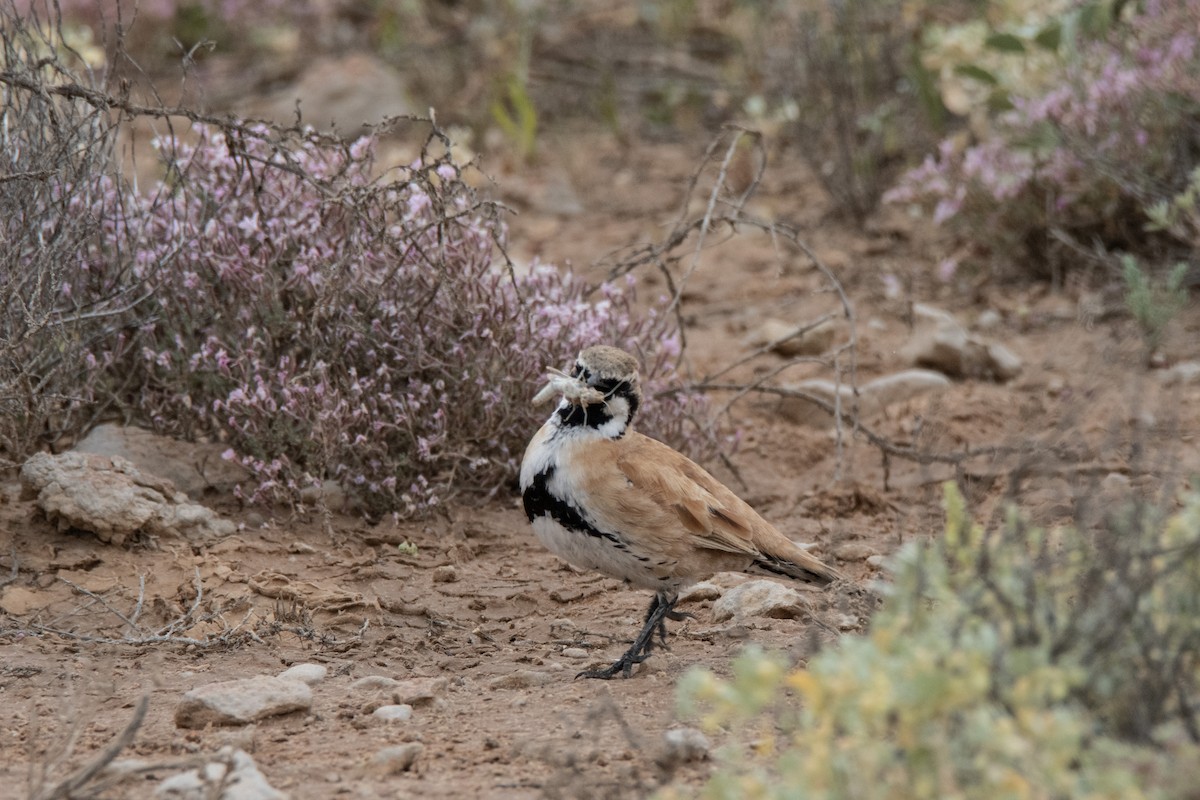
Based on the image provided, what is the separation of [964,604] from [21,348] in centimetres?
351

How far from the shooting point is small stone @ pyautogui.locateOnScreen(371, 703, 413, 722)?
3850 millimetres

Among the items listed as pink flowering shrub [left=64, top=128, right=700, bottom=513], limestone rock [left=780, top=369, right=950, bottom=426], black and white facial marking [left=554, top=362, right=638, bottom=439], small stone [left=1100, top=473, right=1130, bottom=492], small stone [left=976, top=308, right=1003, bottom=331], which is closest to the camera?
black and white facial marking [left=554, top=362, right=638, bottom=439]

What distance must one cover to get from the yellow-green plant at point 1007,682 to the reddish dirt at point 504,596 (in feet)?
0.76

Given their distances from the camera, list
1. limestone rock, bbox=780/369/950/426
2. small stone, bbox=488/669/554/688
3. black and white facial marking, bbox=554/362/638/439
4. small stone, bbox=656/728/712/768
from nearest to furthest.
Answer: small stone, bbox=656/728/712/768, small stone, bbox=488/669/554/688, black and white facial marking, bbox=554/362/638/439, limestone rock, bbox=780/369/950/426

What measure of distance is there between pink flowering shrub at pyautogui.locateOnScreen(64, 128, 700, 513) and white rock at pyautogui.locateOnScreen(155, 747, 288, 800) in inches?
81.9

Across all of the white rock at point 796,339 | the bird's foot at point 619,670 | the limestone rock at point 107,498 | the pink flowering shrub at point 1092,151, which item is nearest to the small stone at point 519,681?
the bird's foot at point 619,670

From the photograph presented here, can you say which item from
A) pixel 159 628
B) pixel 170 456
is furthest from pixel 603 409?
pixel 170 456

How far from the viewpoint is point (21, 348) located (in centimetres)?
498

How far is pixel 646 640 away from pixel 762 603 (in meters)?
0.61

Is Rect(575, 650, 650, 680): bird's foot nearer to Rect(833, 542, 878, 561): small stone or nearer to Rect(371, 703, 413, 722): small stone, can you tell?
Rect(371, 703, 413, 722): small stone

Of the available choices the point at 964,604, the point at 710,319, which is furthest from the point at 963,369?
the point at 964,604

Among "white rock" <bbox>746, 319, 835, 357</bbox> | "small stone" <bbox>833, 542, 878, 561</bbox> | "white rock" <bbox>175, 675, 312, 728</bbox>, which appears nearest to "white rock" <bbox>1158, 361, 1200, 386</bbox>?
"white rock" <bbox>746, 319, 835, 357</bbox>

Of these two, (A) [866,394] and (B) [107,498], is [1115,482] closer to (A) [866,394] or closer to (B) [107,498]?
(A) [866,394]

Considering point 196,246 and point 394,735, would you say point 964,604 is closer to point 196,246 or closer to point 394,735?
point 394,735
